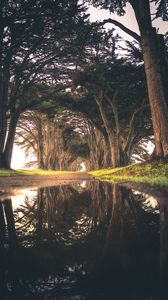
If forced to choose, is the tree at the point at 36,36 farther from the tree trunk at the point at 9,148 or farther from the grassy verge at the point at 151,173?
the grassy verge at the point at 151,173

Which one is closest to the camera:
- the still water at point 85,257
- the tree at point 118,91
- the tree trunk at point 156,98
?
the still water at point 85,257

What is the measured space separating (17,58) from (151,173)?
15351 millimetres

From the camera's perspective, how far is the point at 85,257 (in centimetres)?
264

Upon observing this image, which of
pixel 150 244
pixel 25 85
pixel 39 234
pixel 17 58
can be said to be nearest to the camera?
pixel 150 244

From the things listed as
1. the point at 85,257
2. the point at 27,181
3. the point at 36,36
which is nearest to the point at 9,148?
the point at 27,181

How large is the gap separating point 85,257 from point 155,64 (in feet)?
41.0

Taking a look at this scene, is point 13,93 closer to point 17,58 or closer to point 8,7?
point 17,58

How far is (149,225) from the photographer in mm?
4004

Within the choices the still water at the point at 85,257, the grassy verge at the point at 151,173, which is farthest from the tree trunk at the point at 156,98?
the still water at the point at 85,257

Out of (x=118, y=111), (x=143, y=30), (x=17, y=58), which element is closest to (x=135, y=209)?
(x=143, y=30)

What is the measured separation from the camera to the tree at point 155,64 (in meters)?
12.8

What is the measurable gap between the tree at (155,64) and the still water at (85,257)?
8504 millimetres

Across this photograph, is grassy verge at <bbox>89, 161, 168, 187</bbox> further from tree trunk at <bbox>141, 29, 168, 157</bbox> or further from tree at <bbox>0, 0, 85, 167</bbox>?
tree at <bbox>0, 0, 85, 167</bbox>

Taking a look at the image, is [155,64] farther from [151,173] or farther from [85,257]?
[85,257]
